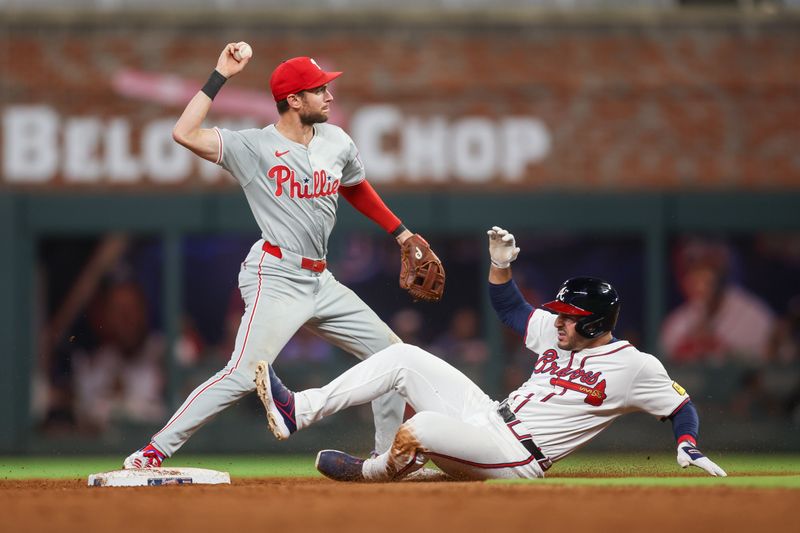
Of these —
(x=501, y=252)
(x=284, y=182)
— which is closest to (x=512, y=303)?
(x=501, y=252)

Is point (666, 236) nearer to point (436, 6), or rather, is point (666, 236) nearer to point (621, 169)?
point (621, 169)

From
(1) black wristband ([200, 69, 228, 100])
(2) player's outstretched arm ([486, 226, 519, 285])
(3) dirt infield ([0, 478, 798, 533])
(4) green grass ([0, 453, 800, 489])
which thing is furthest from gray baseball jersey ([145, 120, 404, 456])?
(4) green grass ([0, 453, 800, 489])

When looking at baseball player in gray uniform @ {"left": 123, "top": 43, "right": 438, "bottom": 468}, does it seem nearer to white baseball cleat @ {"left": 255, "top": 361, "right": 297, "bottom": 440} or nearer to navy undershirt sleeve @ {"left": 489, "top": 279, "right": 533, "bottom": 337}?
white baseball cleat @ {"left": 255, "top": 361, "right": 297, "bottom": 440}

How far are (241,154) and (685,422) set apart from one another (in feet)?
7.72

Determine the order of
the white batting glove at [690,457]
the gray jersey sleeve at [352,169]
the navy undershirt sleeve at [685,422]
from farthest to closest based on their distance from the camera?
1. the gray jersey sleeve at [352,169]
2. the navy undershirt sleeve at [685,422]
3. the white batting glove at [690,457]

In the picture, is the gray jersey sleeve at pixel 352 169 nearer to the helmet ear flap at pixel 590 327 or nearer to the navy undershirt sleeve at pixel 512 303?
the navy undershirt sleeve at pixel 512 303

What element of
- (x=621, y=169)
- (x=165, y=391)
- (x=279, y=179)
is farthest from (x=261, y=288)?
(x=621, y=169)

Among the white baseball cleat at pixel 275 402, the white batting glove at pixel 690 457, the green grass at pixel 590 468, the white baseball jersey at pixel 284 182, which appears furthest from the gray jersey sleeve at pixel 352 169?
the white batting glove at pixel 690 457

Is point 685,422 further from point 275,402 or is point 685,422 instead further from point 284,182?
point 284,182

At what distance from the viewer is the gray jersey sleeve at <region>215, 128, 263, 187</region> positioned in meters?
6.23

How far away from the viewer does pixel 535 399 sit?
6.14m

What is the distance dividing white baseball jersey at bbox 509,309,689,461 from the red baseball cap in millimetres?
1750

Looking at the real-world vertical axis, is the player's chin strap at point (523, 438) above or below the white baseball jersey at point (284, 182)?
below

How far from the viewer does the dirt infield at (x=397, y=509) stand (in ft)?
14.9
